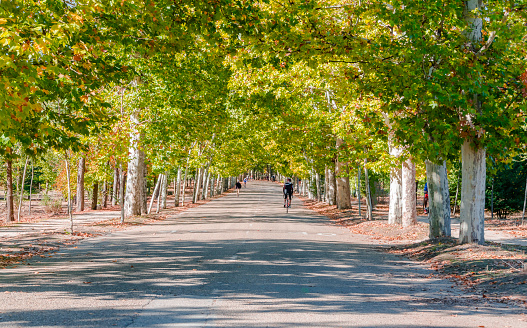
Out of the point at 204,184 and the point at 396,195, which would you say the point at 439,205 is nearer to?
the point at 396,195

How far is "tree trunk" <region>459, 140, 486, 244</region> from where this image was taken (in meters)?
11.6

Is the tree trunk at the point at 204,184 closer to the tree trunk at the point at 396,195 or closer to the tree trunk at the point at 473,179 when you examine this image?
the tree trunk at the point at 396,195

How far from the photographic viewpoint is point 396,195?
2053 centimetres

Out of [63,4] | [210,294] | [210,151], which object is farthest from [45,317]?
[210,151]

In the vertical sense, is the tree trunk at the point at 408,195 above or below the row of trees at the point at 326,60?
below

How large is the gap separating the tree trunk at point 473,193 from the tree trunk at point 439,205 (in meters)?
2.25

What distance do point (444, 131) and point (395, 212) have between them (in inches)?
394

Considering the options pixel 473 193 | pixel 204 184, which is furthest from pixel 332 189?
pixel 473 193

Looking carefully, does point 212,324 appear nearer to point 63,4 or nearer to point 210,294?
point 210,294

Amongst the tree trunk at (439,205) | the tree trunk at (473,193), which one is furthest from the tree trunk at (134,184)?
the tree trunk at (473,193)

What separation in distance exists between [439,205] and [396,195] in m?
6.32

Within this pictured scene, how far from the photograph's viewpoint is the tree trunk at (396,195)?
2020cm

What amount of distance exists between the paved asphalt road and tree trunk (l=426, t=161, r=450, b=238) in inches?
82.1

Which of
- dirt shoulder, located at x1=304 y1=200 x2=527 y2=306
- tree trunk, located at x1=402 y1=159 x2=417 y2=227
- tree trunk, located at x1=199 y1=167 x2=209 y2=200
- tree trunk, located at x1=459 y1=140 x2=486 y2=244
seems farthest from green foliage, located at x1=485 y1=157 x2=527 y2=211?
tree trunk, located at x1=199 y1=167 x2=209 y2=200
